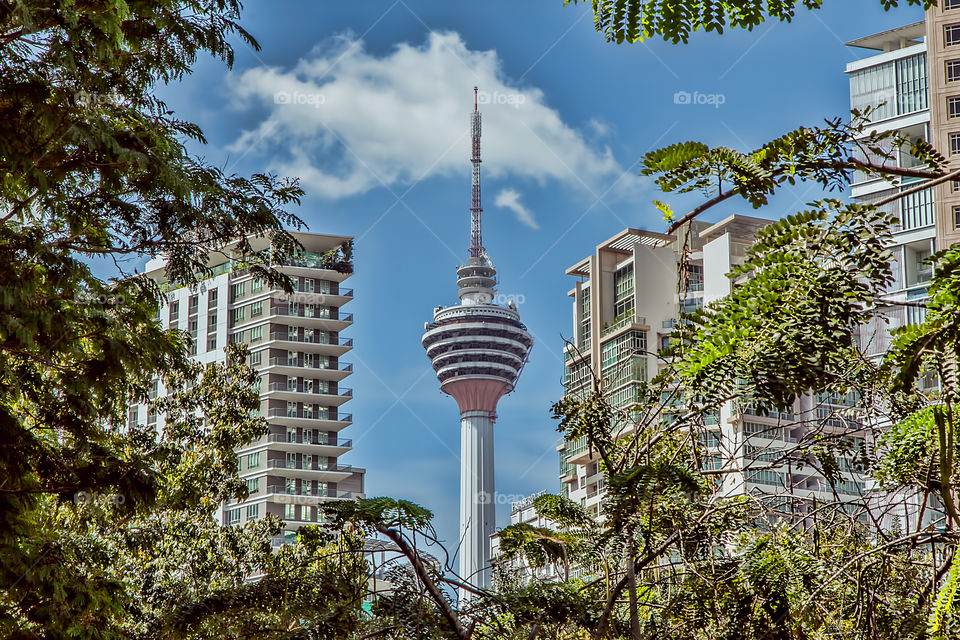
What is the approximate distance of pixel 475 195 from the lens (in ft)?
389

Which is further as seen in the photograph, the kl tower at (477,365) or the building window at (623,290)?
the kl tower at (477,365)

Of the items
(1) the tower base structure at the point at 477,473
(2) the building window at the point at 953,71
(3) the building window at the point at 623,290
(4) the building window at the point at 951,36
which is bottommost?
(1) the tower base structure at the point at 477,473

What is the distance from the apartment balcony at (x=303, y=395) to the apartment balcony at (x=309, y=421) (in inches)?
39.7

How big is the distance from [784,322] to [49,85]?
6472 millimetres

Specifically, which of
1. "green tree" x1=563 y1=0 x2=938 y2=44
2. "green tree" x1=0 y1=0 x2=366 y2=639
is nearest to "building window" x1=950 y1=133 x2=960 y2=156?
"green tree" x1=0 y1=0 x2=366 y2=639

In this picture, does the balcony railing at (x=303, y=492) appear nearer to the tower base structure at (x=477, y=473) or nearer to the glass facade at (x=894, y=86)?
the tower base structure at (x=477, y=473)

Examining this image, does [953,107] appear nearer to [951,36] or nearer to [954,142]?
[954,142]

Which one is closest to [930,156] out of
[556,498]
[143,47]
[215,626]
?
[556,498]

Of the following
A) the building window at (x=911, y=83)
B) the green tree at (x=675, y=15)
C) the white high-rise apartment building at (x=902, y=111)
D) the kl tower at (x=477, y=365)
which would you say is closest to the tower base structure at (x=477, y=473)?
the kl tower at (x=477, y=365)

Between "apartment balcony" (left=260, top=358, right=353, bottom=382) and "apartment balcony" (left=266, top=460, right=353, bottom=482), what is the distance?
6367 mm

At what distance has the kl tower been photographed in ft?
347

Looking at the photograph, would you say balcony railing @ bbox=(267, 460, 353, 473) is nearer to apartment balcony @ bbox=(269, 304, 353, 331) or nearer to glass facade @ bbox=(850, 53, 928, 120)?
apartment balcony @ bbox=(269, 304, 353, 331)

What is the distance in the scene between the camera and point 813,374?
9.17 ft

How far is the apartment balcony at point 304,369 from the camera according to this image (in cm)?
7969
